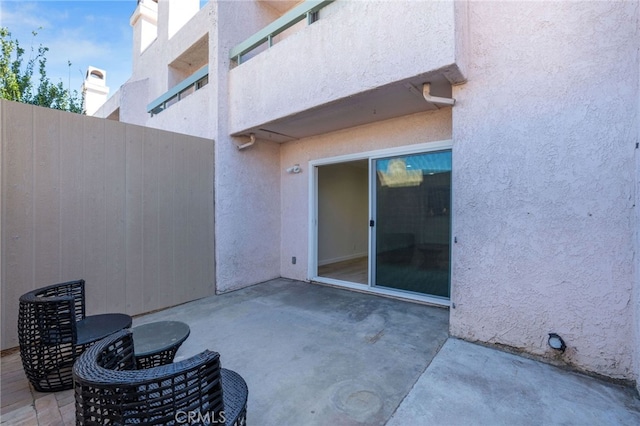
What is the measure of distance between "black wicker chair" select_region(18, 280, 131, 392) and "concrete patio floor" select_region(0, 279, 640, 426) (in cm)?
16

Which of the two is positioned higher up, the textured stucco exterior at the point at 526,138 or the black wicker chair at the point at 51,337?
the textured stucco exterior at the point at 526,138

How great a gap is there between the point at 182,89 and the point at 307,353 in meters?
6.65

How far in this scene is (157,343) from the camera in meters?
2.49

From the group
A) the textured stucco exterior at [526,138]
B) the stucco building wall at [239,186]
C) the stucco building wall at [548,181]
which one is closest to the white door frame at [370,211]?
the textured stucco exterior at [526,138]

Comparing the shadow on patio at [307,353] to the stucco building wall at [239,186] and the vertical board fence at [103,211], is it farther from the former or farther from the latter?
the stucco building wall at [239,186]

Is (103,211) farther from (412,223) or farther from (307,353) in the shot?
(412,223)

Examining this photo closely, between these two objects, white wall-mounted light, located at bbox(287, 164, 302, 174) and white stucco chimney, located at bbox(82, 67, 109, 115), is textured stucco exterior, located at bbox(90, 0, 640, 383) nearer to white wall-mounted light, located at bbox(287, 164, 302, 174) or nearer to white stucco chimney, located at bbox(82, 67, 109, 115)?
white wall-mounted light, located at bbox(287, 164, 302, 174)

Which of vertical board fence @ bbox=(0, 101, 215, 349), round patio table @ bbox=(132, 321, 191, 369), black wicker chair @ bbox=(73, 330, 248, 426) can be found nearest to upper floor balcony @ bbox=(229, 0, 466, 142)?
vertical board fence @ bbox=(0, 101, 215, 349)

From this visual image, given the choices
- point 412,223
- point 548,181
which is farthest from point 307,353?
point 548,181

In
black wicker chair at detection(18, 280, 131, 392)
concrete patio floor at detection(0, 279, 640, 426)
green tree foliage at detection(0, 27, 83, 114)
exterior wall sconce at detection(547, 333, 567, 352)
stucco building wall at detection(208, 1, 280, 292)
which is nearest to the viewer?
concrete patio floor at detection(0, 279, 640, 426)

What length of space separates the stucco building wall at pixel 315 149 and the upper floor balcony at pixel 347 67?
25cm

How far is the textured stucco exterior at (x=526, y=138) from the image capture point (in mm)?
2693

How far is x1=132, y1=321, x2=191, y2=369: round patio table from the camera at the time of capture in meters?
2.35

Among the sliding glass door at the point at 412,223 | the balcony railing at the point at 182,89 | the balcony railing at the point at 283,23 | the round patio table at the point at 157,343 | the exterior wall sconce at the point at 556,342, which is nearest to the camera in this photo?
the round patio table at the point at 157,343
